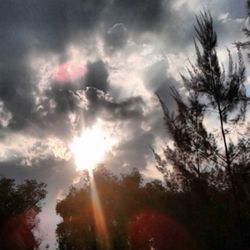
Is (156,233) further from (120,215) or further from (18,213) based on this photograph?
(18,213)

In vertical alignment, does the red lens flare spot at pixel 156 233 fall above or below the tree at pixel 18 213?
below

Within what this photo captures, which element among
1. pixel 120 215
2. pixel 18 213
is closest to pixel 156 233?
pixel 120 215

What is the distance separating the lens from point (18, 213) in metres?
52.0

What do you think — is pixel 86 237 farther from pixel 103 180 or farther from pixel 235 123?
pixel 235 123

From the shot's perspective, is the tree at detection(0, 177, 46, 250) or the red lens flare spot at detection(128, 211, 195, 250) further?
the tree at detection(0, 177, 46, 250)

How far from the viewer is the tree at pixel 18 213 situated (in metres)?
48.6

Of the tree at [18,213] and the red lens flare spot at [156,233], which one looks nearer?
the red lens flare spot at [156,233]

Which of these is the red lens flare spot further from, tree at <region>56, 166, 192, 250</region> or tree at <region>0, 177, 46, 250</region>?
tree at <region>0, 177, 46, 250</region>

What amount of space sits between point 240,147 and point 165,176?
34.7 ft

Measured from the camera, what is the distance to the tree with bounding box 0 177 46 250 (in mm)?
48562

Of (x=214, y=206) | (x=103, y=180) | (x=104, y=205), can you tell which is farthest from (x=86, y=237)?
(x=214, y=206)

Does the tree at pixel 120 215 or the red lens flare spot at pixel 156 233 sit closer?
the red lens flare spot at pixel 156 233

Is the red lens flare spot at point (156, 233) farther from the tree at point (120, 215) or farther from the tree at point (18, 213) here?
the tree at point (18, 213)

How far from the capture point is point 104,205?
52.7 metres
